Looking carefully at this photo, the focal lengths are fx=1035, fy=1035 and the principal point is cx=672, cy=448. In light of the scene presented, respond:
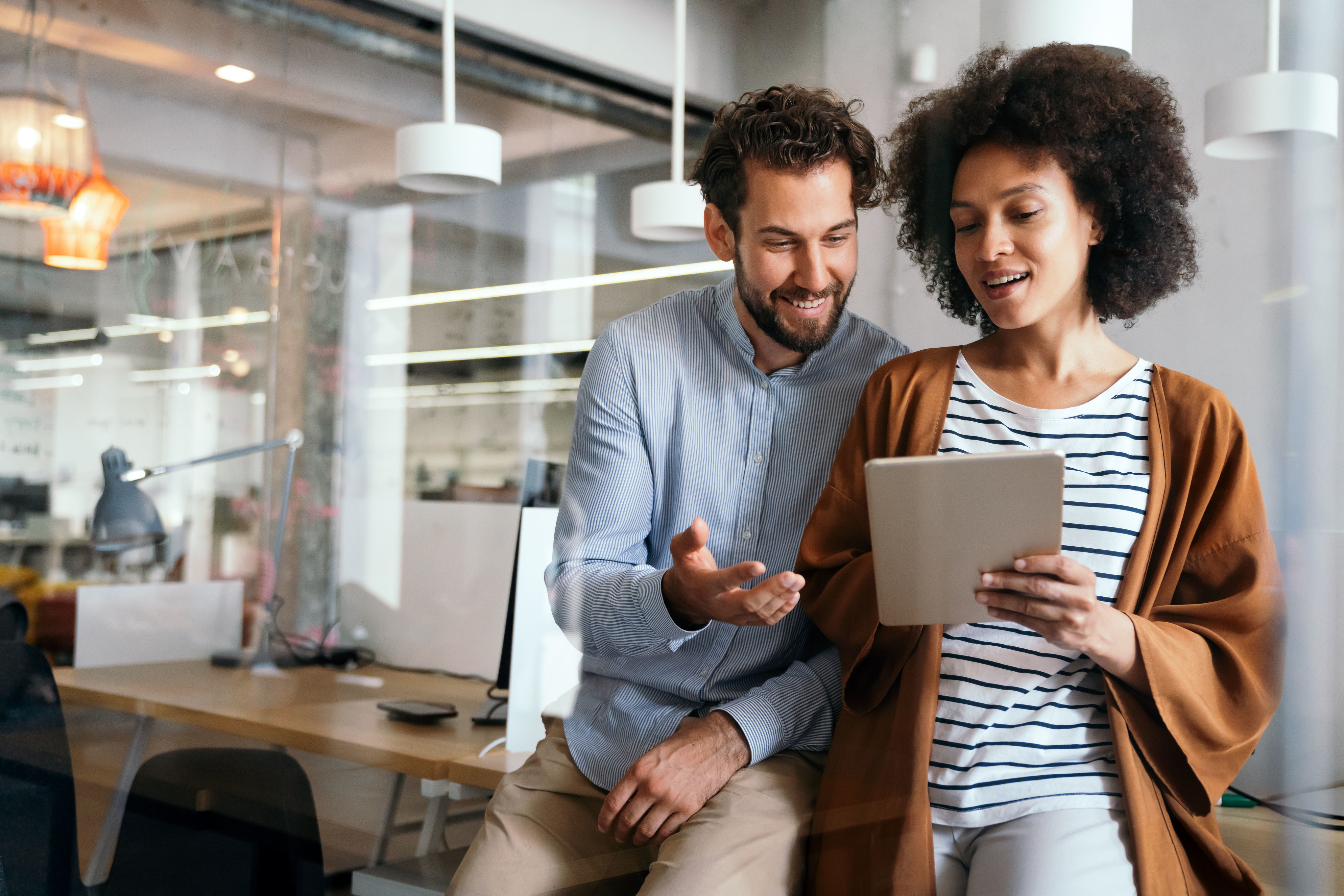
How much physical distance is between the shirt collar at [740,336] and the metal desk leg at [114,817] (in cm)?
99

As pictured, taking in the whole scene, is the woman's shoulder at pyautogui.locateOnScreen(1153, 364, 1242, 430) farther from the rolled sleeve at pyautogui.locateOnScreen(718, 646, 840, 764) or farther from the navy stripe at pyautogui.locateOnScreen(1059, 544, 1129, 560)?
the rolled sleeve at pyautogui.locateOnScreen(718, 646, 840, 764)

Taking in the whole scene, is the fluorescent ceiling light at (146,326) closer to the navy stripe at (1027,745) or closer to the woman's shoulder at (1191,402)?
the navy stripe at (1027,745)

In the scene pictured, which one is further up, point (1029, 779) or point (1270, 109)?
point (1270, 109)

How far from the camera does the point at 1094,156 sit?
99 cm

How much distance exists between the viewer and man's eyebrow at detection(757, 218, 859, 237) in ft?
3.68

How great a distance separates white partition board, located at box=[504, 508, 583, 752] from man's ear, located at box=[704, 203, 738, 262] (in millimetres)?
373

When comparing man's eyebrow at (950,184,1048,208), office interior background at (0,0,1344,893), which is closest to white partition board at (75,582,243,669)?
office interior background at (0,0,1344,893)

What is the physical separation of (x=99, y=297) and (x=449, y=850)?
131cm

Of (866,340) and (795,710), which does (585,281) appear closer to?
(866,340)

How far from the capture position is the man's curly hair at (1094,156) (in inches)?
39.1

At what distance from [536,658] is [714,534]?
0.93ft

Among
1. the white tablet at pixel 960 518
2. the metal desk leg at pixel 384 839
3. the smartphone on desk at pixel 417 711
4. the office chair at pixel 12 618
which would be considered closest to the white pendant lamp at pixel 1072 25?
the white tablet at pixel 960 518

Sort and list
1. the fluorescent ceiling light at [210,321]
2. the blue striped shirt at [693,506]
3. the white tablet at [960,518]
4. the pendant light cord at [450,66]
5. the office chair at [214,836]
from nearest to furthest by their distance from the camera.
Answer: the white tablet at [960,518]
the blue striped shirt at [693,506]
the pendant light cord at [450,66]
the office chair at [214,836]
the fluorescent ceiling light at [210,321]

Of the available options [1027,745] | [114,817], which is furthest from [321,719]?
[1027,745]
